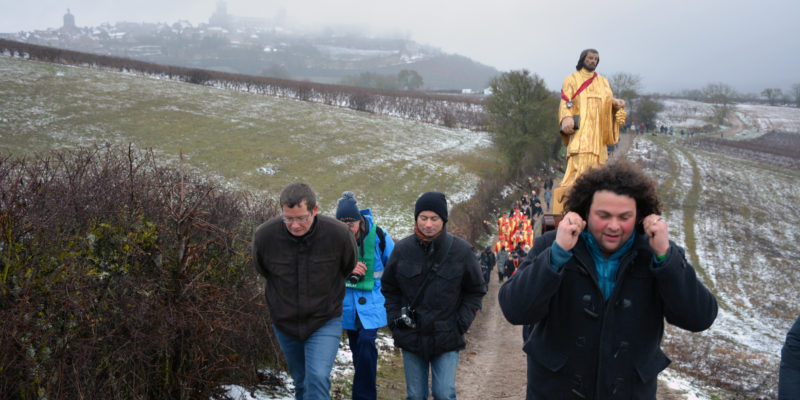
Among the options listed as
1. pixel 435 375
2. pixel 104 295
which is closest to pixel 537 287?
pixel 435 375

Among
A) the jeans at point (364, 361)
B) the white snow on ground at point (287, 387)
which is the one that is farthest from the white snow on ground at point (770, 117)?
the jeans at point (364, 361)

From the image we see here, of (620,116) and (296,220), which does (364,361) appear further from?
(620,116)

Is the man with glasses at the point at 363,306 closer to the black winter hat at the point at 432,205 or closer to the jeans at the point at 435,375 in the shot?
the jeans at the point at 435,375

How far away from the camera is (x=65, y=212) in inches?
156

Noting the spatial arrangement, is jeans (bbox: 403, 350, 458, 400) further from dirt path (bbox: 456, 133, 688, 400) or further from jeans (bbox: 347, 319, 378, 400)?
dirt path (bbox: 456, 133, 688, 400)

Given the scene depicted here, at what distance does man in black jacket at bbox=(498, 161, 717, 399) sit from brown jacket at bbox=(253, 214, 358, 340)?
174cm

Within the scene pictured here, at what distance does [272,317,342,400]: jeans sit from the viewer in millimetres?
3898

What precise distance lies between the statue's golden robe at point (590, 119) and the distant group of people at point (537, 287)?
0.02m

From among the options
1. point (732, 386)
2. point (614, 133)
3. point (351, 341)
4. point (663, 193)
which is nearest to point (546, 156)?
point (663, 193)

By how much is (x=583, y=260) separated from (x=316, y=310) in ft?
7.13

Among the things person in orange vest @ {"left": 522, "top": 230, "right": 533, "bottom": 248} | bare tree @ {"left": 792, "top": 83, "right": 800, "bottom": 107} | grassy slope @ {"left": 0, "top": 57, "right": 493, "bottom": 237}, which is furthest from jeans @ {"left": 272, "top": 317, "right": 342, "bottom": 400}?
bare tree @ {"left": 792, "top": 83, "right": 800, "bottom": 107}

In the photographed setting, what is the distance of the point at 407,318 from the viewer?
3.96 m

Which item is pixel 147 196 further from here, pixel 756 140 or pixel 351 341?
pixel 756 140

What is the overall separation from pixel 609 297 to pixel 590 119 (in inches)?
189
